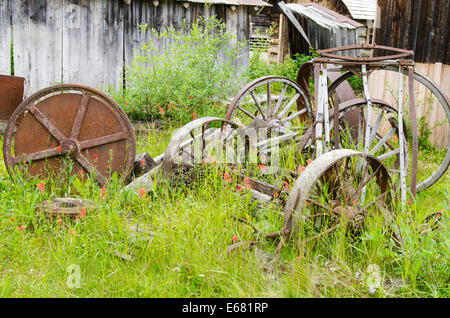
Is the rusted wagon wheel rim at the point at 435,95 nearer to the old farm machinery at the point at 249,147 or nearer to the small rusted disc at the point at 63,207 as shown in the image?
the old farm machinery at the point at 249,147

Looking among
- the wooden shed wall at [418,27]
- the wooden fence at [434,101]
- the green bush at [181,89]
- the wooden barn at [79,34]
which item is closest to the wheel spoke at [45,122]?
the green bush at [181,89]

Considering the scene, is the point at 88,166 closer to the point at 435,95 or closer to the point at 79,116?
the point at 79,116

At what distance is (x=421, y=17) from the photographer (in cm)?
764

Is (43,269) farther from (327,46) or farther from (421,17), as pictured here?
(327,46)

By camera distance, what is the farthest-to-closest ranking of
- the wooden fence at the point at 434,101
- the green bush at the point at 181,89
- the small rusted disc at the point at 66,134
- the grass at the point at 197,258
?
the wooden fence at the point at 434,101 < the green bush at the point at 181,89 < the small rusted disc at the point at 66,134 < the grass at the point at 197,258

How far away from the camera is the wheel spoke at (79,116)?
14.7 ft

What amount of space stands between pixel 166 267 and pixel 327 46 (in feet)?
32.7

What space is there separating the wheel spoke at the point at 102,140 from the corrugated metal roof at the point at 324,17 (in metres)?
8.44

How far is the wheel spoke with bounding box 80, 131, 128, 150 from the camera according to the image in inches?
178

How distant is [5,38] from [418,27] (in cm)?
683

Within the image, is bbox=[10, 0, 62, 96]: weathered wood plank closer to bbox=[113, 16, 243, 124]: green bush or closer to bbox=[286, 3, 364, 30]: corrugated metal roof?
bbox=[113, 16, 243, 124]: green bush

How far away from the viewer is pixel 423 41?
7598mm

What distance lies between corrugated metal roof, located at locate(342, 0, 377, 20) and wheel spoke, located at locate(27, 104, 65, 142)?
499 inches
